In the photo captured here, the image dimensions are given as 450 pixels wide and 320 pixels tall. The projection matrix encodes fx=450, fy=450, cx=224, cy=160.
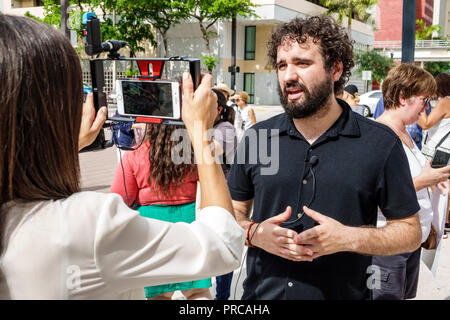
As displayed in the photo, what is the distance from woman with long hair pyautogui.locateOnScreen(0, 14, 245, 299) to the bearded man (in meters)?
0.75

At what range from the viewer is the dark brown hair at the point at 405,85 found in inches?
120

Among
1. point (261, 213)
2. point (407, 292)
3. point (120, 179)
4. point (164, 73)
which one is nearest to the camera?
point (164, 73)

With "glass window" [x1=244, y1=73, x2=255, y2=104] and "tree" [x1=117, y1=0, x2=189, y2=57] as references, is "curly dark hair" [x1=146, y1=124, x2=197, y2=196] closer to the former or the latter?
"tree" [x1=117, y1=0, x2=189, y2=57]

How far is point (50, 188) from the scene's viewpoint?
116 cm

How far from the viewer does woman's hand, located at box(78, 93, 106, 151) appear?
184 cm

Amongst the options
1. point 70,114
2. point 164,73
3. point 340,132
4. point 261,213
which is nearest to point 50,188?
point 70,114

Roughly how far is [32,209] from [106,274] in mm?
246

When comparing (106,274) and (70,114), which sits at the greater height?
(70,114)

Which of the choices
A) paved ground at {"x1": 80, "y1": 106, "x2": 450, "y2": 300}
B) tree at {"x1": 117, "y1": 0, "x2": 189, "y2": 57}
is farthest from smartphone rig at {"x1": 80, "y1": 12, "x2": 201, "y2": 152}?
tree at {"x1": 117, "y1": 0, "x2": 189, "y2": 57}

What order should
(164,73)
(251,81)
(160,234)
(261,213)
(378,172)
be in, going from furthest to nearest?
1. (251,81)
2. (261,213)
3. (378,172)
4. (164,73)
5. (160,234)

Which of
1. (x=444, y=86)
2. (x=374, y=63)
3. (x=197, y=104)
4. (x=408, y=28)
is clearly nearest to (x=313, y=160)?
(x=197, y=104)

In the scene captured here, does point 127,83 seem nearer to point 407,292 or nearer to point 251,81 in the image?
point 407,292

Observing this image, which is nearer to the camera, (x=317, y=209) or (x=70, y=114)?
(x=70, y=114)

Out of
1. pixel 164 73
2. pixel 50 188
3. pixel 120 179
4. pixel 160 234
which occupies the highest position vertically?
pixel 164 73
